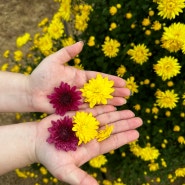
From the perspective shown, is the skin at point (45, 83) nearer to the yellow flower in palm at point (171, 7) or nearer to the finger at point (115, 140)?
the finger at point (115, 140)

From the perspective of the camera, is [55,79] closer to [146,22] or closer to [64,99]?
[64,99]

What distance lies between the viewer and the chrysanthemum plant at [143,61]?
1869 mm

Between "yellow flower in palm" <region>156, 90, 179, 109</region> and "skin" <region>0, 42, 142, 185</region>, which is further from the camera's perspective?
"yellow flower in palm" <region>156, 90, 179, 109</region>

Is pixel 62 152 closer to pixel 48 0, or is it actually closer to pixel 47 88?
pixel 47 88

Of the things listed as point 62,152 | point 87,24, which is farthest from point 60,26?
point 62,152

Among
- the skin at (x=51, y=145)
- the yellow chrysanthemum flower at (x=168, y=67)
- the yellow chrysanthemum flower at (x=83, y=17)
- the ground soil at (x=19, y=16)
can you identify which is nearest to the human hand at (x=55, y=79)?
the skin at (x=51, y=145)

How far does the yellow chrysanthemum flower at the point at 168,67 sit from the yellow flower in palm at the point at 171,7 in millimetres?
214

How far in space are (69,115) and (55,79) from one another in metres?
0.19

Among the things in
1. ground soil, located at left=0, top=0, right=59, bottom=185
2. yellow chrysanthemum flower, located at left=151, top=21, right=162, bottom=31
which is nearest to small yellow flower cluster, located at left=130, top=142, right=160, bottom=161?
yellow chrysanthemum flower, located at left=151, top=21, right=162, bottom=31

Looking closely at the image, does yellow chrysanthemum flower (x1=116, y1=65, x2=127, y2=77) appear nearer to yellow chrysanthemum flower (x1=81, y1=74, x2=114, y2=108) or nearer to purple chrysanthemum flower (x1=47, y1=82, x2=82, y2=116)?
yellow chrysanthemum flower (x1=81, y1=74, x2=114, y2=108)

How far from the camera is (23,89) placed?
73.0 inches

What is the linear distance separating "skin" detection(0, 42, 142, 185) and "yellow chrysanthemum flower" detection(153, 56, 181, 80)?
0.21m

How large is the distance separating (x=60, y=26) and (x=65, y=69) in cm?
Result: 41

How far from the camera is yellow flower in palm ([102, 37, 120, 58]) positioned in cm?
194
